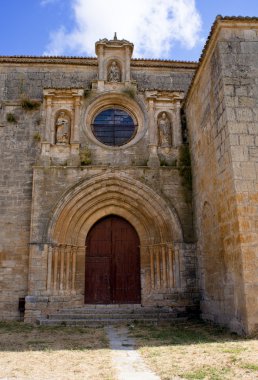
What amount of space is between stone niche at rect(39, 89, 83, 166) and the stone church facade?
0.09 ft

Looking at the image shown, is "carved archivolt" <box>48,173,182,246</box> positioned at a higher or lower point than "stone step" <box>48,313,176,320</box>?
higher

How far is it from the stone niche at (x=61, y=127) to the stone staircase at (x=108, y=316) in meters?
3.63

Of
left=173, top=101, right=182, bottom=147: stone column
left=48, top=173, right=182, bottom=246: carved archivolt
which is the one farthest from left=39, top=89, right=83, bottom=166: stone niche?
left=173, top=101, right=182, bottom=147: stone column

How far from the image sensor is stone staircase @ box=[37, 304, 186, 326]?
837cm

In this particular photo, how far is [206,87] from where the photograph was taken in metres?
8.68

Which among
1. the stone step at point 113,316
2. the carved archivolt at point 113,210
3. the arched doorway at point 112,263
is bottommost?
the stone step at point 113,316

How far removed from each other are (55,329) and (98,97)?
20.1ft

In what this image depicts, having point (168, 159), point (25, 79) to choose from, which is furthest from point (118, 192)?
point (25, 79)

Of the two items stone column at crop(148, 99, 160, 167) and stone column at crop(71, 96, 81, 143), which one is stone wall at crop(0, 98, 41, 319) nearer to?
stone column at crop(71, 96, 81, 143)

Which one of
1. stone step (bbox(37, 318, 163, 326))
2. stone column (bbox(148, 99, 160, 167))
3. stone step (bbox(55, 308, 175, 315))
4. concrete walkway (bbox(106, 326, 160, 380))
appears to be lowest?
concrete walkway (bbox(106, 326, 160, 380))

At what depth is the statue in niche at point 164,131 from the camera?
413 inches

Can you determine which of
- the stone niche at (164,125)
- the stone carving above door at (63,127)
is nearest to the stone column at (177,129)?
the stone niche at (164,125)

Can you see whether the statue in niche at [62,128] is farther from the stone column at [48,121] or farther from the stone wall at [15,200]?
the stone wall at [15,200]

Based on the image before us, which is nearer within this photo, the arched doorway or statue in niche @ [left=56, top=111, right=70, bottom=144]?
the arched doorway
